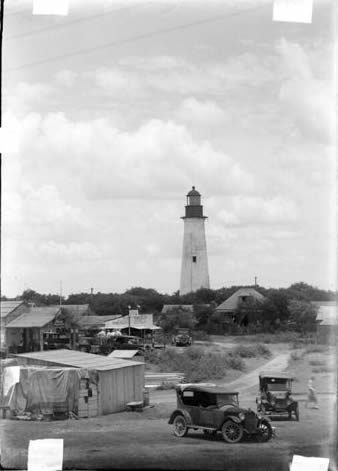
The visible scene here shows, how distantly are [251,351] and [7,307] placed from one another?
929mm

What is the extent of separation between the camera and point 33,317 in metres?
2.86

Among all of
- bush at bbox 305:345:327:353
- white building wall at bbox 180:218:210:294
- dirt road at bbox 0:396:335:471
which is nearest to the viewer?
dirt road at bbox 0:396:335:471

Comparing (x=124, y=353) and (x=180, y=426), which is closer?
(x=180, y=426)

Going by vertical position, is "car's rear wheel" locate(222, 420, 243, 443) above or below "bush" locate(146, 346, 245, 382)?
below

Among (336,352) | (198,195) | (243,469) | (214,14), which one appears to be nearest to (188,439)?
(243,469)

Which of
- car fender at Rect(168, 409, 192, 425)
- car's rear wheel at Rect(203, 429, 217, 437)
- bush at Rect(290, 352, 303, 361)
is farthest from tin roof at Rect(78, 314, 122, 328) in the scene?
bush at Rect(290, 352, 303, 361)

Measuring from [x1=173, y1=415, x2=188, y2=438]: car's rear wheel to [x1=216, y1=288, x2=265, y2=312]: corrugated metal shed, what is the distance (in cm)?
43

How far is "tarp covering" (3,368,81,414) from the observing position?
2729 mm

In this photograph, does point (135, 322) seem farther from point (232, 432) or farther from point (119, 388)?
point (232, 432)

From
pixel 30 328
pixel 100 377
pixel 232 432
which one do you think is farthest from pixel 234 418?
pixel 30 328

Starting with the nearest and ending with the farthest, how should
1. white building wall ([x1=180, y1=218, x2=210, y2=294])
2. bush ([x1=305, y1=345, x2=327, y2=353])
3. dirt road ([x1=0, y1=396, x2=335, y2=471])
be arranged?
dirt road ([x1=0, y1=396, x2=335, y2=471]), bush ([x1=305, y1=345, x2=327, y2=353]), white building wall ([x1=180, y1=218, x2=210, y2=294])

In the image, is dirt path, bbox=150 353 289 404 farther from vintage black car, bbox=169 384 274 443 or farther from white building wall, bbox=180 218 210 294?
white building wall, bbox=180 218 210 294

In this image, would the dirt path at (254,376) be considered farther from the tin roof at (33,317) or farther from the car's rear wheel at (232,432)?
the tin roof at (33,317)

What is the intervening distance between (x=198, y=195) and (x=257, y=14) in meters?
0.68
